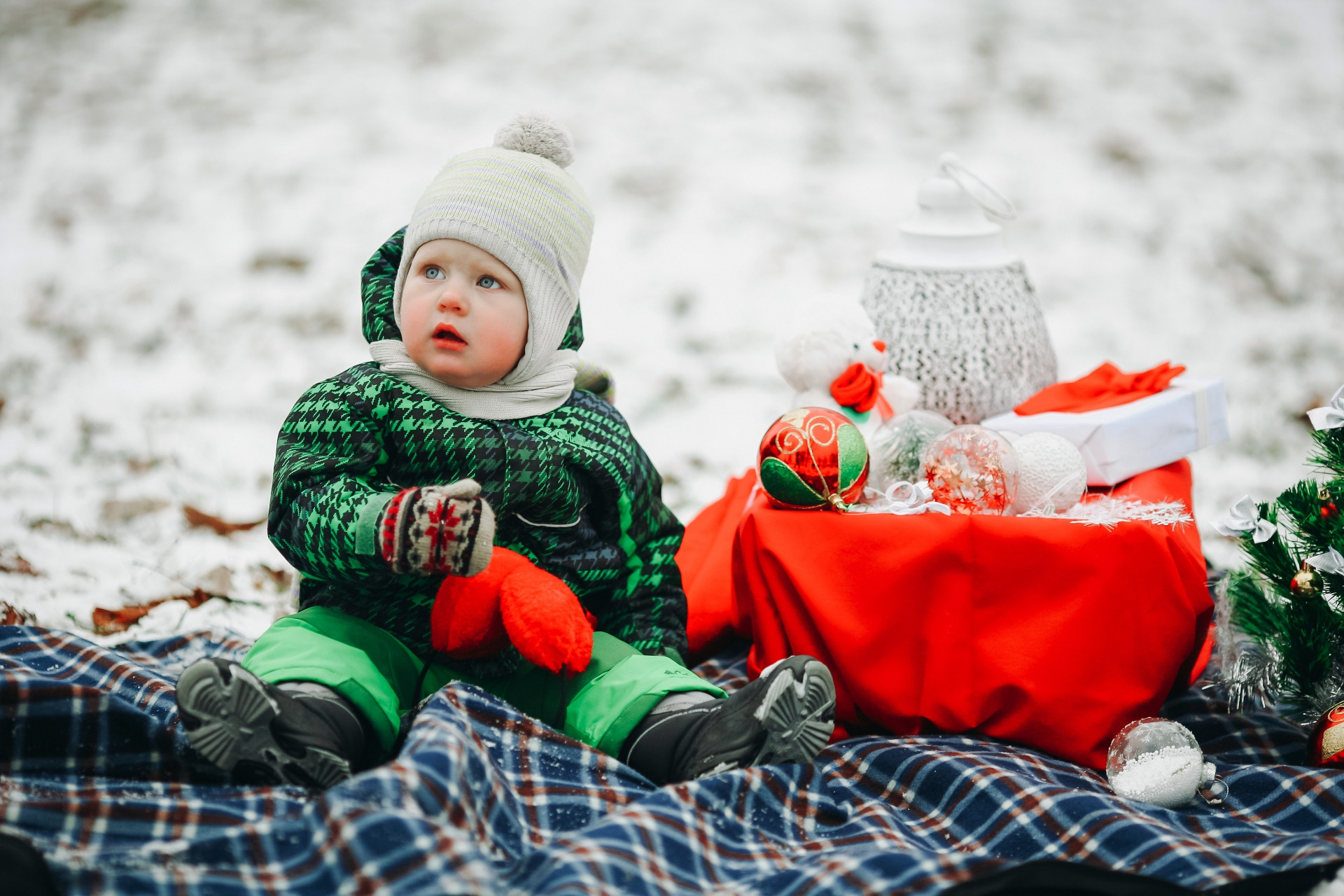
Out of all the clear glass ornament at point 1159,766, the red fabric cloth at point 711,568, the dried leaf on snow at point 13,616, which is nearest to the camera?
the clear glass ornament at point 1159,766

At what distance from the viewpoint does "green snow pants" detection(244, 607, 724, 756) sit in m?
1.78

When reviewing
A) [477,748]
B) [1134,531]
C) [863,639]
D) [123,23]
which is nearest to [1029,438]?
[1134,531]

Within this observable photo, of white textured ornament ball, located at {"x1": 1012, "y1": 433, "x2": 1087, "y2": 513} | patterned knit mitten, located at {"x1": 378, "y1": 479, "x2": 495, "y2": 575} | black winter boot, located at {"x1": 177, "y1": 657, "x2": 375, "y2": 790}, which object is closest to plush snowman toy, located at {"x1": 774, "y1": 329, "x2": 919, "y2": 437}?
white textured ornament ball, located at {"x1": 1012, "y1": 433, "x2": 1087, "y2": 513}

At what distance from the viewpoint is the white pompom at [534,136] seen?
2.03m

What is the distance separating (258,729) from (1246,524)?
69.3 inches

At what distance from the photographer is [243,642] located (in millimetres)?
2412

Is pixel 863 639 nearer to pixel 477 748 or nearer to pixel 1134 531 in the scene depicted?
pixel 1134 531

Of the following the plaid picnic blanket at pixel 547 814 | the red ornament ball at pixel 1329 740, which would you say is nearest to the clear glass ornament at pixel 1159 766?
the plaid picnic blanket at pixel 547 814

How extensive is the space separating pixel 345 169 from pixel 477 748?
17.4 ft

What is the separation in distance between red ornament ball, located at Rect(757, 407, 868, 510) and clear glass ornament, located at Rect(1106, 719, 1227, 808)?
639 millimetres

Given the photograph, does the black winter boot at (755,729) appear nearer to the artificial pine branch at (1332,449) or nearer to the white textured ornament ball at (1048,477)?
the white textured ornament ball at (1048,477)

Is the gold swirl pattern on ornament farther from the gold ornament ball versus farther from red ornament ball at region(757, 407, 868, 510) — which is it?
the gold ornament ball

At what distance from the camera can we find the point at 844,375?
243cm

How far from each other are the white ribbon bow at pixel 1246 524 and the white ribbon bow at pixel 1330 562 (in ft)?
0.35
